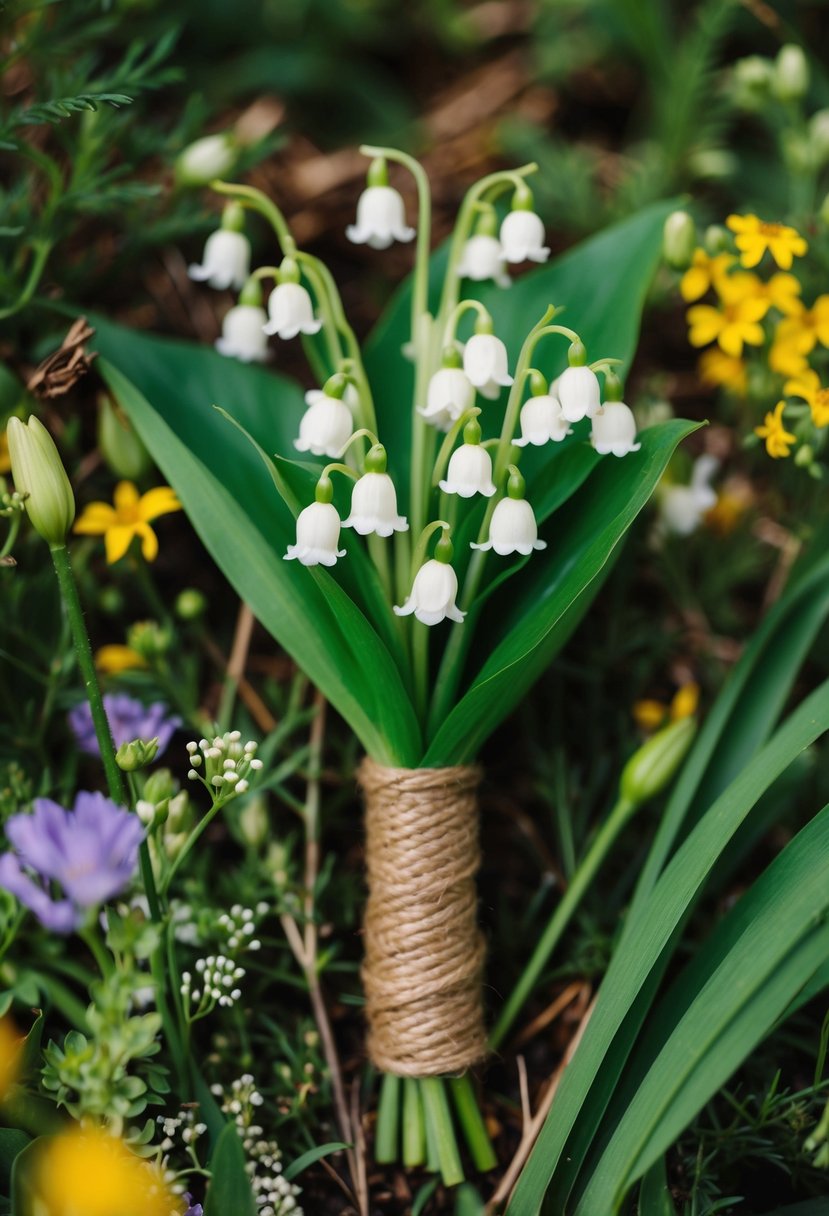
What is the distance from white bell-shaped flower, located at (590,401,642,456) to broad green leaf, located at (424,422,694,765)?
0.02 meters

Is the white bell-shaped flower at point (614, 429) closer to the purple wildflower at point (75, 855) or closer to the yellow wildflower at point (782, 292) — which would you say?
the yellow wildflower at point (782, 292)

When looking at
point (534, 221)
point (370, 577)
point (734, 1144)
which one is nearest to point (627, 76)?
point (534, 221)

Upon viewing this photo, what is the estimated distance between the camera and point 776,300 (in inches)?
37.4

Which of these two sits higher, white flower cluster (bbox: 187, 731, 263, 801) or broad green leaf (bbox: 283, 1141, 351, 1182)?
white flower cluster (bbox: 187, 731, 263, 801)

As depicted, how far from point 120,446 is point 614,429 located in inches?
17.0

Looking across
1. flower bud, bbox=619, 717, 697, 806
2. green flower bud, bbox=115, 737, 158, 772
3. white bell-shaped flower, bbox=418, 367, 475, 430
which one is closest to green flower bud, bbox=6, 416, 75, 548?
green flower bud, bbox=115, 737, 158, 772

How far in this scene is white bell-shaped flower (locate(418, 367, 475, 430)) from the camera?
2.48 ft

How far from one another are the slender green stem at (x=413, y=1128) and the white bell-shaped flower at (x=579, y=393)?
505mm

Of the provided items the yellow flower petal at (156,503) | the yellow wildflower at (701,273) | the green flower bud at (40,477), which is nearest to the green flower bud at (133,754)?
the green flower bud at (40,477)

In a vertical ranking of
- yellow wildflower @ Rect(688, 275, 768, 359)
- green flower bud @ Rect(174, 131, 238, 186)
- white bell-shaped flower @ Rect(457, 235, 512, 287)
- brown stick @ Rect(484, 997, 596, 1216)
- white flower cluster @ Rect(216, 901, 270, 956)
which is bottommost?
brown stick @ Rect(484, 997, 596, 1216)

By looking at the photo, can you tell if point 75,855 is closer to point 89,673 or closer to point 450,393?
point 89,673

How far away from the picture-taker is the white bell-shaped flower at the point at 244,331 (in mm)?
877

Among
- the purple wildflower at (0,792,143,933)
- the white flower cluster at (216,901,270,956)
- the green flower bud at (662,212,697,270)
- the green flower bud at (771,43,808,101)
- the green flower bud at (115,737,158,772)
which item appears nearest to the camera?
the purple wildflower at (0,792,143,933)

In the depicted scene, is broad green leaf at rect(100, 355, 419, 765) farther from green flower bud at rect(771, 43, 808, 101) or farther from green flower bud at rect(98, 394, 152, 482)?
green flower bud at rect(771, 43, 808, 101)
